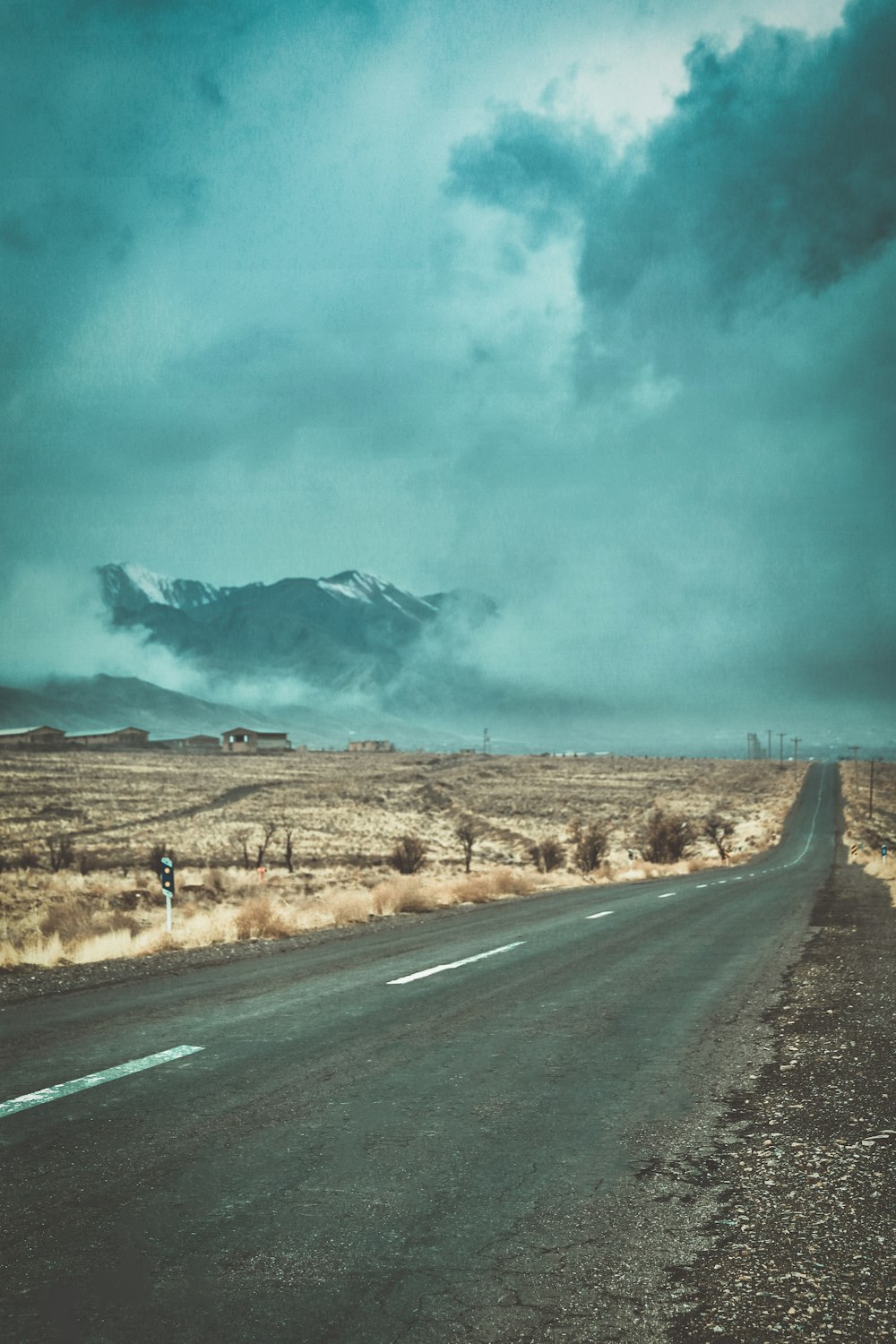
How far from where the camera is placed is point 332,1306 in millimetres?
3148

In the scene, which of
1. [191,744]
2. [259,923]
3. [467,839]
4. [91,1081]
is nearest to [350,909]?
[259,923]

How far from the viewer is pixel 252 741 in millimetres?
184875

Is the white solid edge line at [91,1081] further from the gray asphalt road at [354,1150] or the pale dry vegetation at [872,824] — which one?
the pale dry vegetation at [872,824]

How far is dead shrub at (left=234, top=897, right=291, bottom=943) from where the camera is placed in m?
15.1

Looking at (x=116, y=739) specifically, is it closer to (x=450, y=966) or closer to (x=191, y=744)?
(x=191, y=744)

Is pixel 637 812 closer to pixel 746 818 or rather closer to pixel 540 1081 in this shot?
pixel 746 818

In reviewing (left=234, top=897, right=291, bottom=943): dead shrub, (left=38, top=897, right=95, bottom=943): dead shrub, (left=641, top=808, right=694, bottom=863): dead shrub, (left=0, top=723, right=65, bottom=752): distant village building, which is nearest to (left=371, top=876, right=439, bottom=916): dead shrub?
(left=234, top=897, right=291, bottom=943): dead shrub

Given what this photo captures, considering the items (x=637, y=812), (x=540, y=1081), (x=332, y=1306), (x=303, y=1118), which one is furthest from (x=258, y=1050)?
(x=637, y=812)

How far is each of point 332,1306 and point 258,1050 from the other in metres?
3.63

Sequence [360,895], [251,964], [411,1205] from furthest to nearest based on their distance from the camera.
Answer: [360,895] < [251,964] < [411,1205]

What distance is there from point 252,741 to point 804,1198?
186126 mm

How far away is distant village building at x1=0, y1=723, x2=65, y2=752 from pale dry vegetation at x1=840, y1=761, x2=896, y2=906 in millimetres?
121061

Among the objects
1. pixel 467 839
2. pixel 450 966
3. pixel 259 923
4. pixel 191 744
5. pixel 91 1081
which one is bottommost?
pixel 467 839

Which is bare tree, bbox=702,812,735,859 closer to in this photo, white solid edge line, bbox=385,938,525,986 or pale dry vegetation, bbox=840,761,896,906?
pale dry vegetation, bbox=840,761,896,906
